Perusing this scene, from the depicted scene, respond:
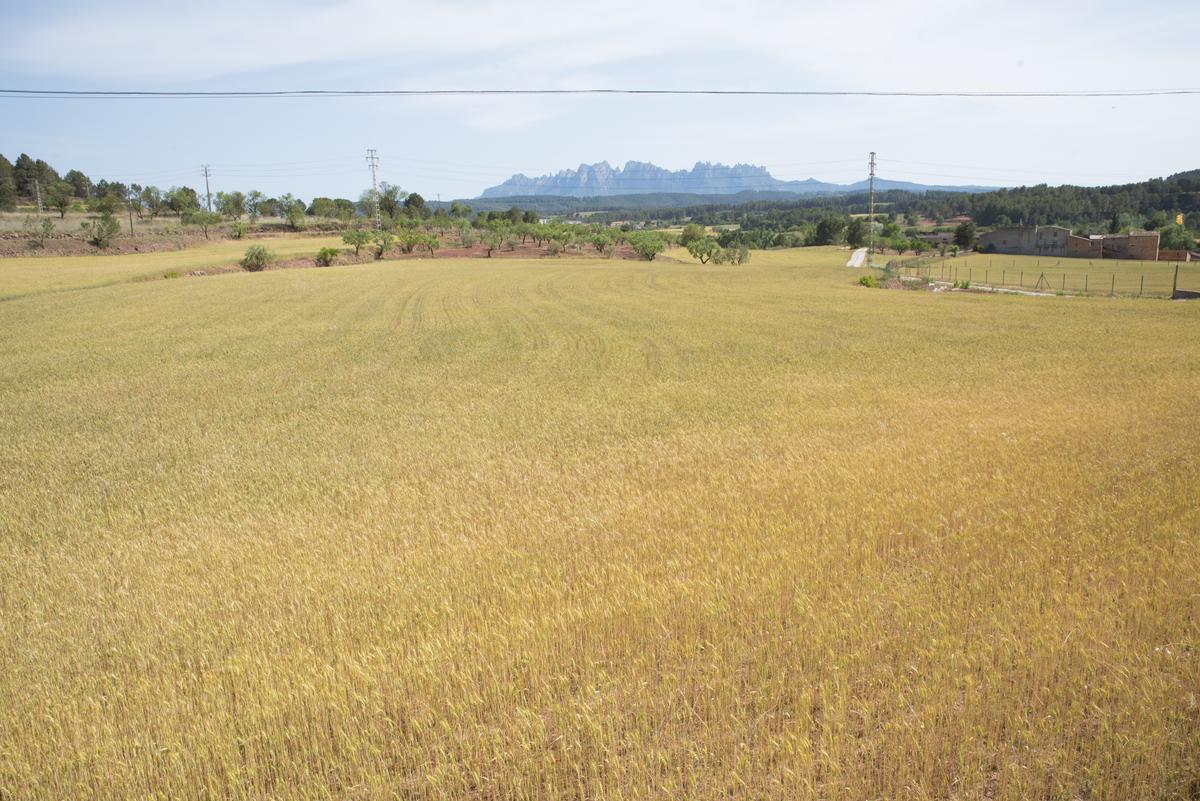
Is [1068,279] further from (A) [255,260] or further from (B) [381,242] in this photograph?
(A) [255,260]

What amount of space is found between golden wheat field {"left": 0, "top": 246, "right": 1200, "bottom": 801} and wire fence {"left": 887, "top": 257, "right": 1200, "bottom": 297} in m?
41.2

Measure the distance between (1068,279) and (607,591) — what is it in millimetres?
76608

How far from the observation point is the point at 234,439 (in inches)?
590

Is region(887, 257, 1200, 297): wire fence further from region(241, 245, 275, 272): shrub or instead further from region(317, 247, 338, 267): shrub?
region(241, 245, 275, 272): shrub

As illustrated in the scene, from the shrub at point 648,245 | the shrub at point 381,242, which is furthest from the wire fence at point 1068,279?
the shrub at point 381,242

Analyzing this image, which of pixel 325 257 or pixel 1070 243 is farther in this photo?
pixel 1070 243

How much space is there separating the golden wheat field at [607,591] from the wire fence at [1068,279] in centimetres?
4122

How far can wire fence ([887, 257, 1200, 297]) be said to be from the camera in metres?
52.6

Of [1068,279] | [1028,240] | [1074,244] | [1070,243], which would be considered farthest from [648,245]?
[1074,244]

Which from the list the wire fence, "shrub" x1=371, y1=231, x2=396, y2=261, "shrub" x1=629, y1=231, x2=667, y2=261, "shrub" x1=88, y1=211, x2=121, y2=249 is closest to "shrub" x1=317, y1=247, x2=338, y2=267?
"shrub" x1=371, y1=231, x2=396, y2=261

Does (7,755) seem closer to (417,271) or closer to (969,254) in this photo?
(417,271)

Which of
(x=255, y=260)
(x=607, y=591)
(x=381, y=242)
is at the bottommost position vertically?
(x=607, y=591)

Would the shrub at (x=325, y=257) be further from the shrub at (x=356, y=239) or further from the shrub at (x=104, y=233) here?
the shrub at (x=104, y=233)

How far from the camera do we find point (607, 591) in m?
7.78
